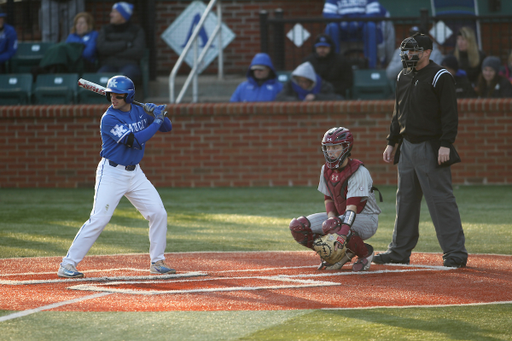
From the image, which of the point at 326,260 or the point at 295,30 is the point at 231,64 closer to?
the point at 295,30

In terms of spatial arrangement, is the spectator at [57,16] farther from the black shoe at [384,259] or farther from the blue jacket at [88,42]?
the black shoe at [384,259]

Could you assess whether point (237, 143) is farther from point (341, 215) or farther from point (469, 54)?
point (341, 215)

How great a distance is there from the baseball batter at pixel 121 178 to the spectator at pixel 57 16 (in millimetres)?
10803

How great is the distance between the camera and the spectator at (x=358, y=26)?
47.5ft

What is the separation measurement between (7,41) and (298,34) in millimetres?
5861

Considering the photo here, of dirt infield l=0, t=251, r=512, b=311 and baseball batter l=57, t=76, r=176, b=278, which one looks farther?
baseball batter l=57, t=76, r=176, b=278

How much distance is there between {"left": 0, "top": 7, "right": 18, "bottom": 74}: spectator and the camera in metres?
14.9

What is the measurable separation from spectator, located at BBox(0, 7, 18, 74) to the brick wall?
1.54m

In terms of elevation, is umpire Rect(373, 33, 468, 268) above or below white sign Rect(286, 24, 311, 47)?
below

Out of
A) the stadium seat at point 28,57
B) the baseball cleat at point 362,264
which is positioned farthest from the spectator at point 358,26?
the baseball cleat at point 362,264

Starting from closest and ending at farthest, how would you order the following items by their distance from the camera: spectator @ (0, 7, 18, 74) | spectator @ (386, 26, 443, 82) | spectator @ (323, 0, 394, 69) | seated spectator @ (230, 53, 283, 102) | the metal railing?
spectator @ (386, 26, 443, 82) → seated spectator @ (230, 53, 283, 102) → the metal railing → spectator @ (323, 0, 394, 69) → spectator @ (0, 7, 18, 74)

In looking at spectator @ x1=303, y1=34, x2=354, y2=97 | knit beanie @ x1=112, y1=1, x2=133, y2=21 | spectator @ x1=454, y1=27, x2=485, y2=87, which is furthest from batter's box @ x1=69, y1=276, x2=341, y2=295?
knit beanie @ x1=112, y1=1, x2=133, y2=21

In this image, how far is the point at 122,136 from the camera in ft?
20.3

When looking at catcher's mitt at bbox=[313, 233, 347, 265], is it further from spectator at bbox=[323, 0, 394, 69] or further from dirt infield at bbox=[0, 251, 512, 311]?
spectator at bbox=[323, 0, 394, 69]
